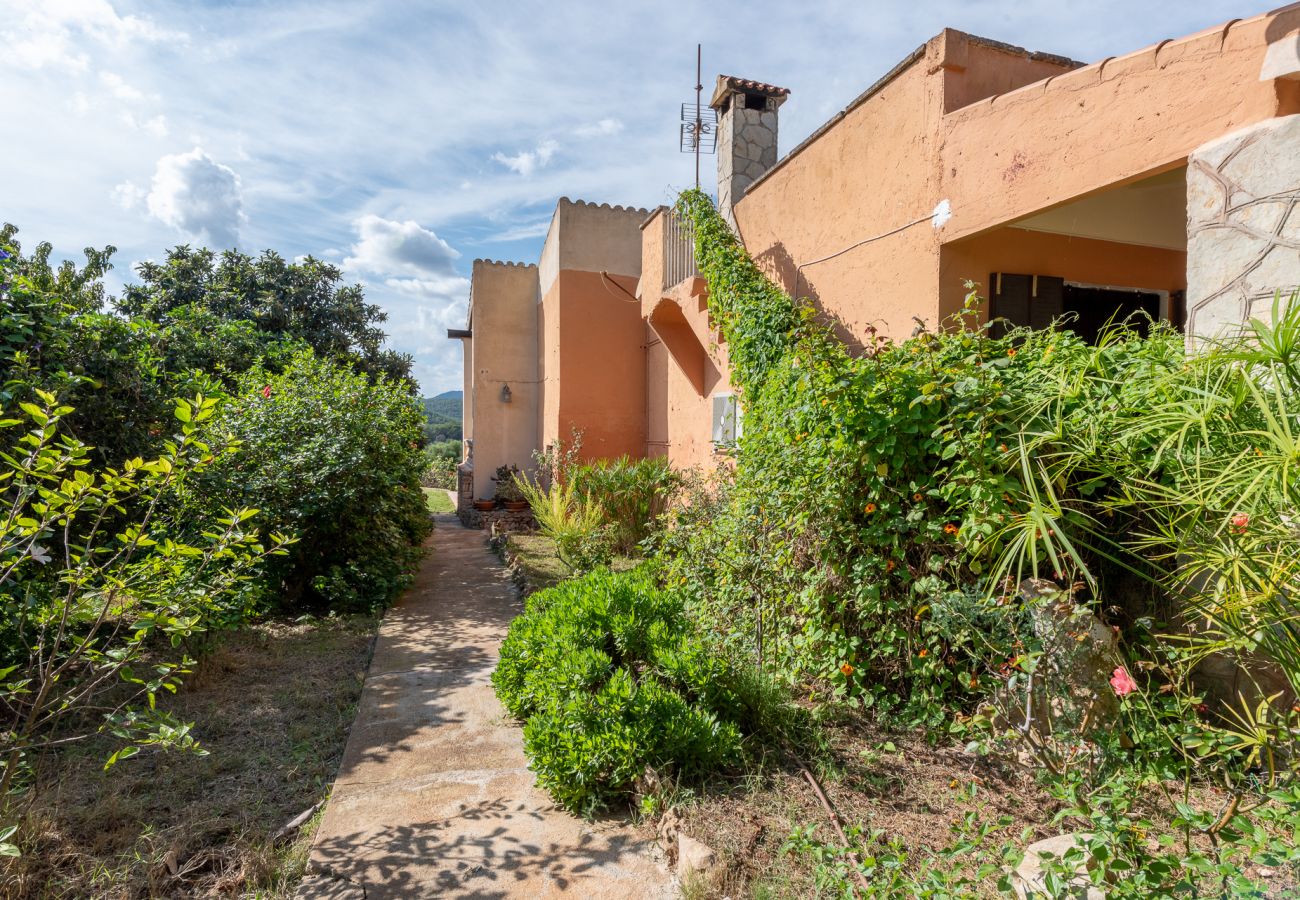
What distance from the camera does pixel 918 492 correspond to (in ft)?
12.8

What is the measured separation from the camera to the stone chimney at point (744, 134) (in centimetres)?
827

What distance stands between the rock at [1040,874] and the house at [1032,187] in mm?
2889

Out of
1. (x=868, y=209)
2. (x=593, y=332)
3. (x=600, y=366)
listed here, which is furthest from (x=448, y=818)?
(x=593, y=332)

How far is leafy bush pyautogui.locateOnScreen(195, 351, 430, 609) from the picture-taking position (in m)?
6.66

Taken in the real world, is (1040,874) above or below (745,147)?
below

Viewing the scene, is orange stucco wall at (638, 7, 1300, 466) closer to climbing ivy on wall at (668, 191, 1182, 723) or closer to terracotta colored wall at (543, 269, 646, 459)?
climbing ivy on wall at (668, 191, 1182, 723)

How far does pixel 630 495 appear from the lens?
10.2 meters

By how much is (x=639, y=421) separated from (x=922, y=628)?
32.3ft

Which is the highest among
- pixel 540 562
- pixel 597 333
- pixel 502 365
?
pixel 597 333

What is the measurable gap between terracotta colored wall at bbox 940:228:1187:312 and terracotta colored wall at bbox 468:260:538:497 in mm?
11904

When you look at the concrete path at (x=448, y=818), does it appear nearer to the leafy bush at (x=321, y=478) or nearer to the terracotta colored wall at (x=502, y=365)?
the leafy bush at (x=321, y=478)

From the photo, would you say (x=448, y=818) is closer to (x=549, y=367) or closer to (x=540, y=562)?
(x=540, y=562)

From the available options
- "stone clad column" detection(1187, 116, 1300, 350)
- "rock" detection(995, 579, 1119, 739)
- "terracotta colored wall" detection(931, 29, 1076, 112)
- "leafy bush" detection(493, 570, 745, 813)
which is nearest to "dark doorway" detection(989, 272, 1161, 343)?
"stone clad column" detection(1187, 116, 1300, 350)

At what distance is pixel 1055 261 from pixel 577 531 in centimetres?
642
